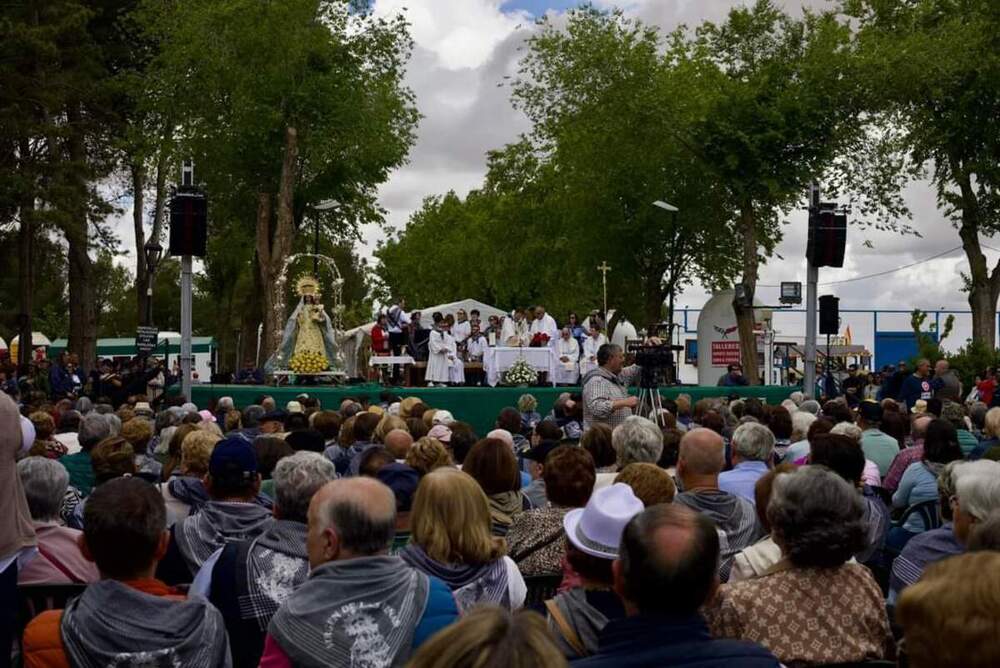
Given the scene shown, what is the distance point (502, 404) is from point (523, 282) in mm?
29075

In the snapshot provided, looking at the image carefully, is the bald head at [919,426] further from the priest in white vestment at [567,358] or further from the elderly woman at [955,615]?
the priest in white vestment at [567,358]

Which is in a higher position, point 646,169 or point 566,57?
point 566,57

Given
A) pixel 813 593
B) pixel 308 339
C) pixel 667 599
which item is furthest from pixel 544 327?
pixel 667 599

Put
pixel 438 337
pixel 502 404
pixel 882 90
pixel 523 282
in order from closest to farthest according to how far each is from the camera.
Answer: pixel 502 404, pixel 438 337, pixel 882 90, pixel 523 282

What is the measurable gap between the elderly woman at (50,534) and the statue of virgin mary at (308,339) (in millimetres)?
23064

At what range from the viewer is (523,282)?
54.2 m

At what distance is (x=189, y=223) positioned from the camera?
17000 mm

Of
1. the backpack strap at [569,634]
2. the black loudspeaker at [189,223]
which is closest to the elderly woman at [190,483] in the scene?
the backpack strap at [569,634]

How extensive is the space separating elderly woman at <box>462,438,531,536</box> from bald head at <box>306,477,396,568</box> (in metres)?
2.31

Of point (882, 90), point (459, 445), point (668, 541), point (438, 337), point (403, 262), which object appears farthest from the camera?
point (403, 262)

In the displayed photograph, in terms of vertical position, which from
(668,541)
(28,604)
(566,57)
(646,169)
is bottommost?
(28,604)

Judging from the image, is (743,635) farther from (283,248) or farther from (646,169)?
(646,169)

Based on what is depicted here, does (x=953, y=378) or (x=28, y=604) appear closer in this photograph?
(x=28, y=604)

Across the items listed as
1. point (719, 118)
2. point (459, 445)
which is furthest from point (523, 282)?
point (459, 445)
